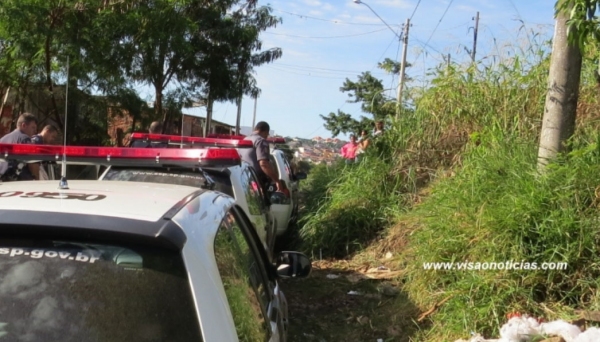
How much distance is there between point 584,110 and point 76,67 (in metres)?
10.1

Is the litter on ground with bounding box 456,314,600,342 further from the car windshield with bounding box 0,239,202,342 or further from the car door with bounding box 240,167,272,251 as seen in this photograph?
the car windshield with bounding box 0,239,202,342

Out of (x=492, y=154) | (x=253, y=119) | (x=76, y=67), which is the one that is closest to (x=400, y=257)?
(x=492, y=154)

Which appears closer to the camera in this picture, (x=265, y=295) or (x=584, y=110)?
(x=265, y=295)

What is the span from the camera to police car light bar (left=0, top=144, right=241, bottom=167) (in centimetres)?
389

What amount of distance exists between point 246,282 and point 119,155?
1733 mm

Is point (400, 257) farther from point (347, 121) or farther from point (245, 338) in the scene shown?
point (347, 121)

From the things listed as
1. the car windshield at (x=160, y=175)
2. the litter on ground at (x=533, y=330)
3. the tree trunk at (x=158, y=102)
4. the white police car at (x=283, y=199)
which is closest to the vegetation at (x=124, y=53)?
the tree trunk at (x=158, y=102)

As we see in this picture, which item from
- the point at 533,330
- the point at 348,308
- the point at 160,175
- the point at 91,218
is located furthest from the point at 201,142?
the point at 91,218

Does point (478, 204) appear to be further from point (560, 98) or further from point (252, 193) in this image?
point (252, 193)

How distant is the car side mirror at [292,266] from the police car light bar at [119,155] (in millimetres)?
790

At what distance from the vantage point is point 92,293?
206 cm

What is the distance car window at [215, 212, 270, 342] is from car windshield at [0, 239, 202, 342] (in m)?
0.24

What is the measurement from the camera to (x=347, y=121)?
1264 inches

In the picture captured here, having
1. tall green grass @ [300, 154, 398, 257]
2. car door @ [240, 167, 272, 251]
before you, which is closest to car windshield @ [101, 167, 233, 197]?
car door @ [240, 167, 272, 251]
